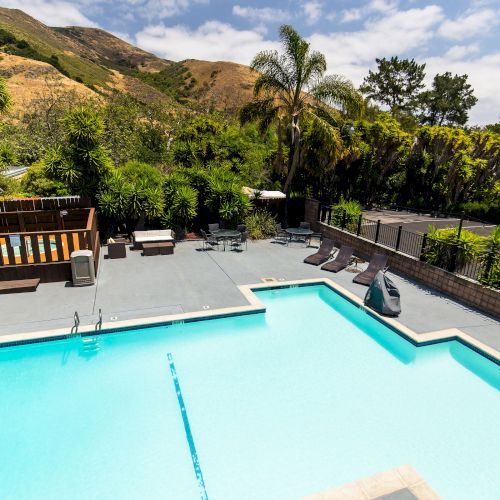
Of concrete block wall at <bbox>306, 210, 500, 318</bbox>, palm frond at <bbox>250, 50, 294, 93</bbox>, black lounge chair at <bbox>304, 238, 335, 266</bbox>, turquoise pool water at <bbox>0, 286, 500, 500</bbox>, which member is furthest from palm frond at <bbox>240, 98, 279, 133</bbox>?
turquoise pool water at <bbox>0, 286, 500, 500</bbox>

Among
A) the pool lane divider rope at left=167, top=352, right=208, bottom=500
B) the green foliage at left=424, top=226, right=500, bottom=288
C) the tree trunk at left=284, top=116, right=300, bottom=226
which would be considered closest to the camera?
the pool lane divider rope at left=167, top=352, right=208, bottom=500

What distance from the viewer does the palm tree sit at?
1670 centimetres

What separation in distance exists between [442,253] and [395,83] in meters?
49.7

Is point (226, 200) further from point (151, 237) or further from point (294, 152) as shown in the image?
point (294, 152)

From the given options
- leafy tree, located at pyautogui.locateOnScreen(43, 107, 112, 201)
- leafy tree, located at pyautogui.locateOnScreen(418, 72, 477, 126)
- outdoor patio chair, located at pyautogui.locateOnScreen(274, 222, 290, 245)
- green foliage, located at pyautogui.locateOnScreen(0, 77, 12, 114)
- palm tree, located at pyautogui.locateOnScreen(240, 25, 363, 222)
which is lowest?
outdoor patio chair, located at pyautogui.locateOnScreen(274, 222, 290, 245)

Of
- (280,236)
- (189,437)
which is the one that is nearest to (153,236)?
(280,236)

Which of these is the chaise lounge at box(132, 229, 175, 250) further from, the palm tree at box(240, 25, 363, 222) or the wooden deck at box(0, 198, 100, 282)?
the palm tree at box(240, 25, 363, 222)

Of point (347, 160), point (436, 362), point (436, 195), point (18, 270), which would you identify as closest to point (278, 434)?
point (436, 362)

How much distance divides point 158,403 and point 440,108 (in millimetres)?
59568

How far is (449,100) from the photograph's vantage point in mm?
53219

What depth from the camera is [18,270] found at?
35.3 feet

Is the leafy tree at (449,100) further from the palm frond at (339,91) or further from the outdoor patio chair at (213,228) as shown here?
the outdoor patio chair at (213,228)

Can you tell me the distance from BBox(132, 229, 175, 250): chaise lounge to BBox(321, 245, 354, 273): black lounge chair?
663cm

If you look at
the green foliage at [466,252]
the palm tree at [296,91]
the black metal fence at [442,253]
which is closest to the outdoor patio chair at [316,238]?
the black metal fence at [442,253]
